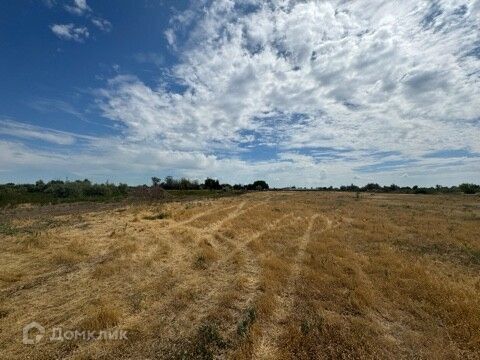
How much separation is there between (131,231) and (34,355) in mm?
13243

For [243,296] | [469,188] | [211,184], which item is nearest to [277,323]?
[243,296]

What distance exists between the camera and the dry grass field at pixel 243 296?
617 cm

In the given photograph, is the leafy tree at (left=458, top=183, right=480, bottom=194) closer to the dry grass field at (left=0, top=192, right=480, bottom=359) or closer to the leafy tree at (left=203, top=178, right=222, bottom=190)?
the leafy tree at (left=203, top=178, right=222, bottom=190)

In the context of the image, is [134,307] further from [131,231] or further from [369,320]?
[131,231]

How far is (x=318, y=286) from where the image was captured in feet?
31.2

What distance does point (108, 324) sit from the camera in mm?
6871

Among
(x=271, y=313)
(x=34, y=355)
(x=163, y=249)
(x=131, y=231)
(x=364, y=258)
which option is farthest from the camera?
(x=131, y=231)

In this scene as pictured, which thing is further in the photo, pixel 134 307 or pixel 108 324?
pixel 134 307

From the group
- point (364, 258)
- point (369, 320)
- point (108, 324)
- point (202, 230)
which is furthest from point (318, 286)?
point (202, 230)

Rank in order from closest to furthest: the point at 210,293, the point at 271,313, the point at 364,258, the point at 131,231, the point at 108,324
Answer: the point at 108,324 → the point at 271,313 → the point at 210,293 → the point at 364,258 → the point at 131,231

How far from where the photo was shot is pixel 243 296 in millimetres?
8805

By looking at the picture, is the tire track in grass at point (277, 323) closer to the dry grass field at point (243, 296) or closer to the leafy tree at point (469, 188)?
the dry grass field at point (243, 296)

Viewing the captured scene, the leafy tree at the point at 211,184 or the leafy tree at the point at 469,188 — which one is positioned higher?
the leafy tree at the point at 211,184

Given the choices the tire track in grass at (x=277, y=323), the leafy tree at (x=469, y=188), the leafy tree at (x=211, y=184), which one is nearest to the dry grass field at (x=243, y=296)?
the tire track in grass at (x=277, y=323)
